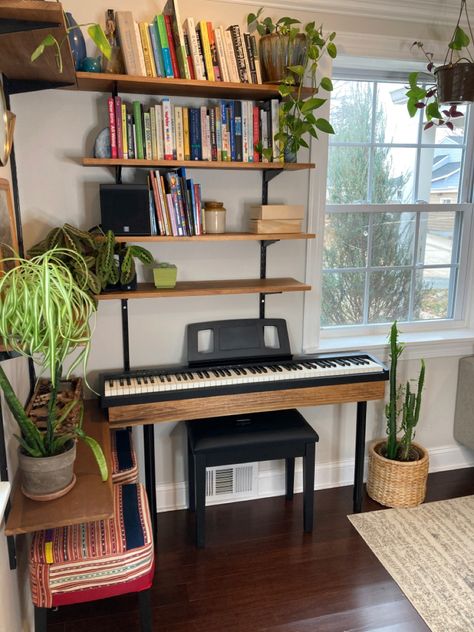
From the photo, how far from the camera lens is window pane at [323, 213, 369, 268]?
274 cm

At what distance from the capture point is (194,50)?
205 centimetres

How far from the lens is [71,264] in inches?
76.5

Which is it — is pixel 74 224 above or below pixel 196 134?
below

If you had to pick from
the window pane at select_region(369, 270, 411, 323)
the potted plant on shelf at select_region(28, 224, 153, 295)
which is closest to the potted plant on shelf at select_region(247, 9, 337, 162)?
the potted plant on shelf at select_region(28, 224, 153, 295)

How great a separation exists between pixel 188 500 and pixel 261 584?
643 mm

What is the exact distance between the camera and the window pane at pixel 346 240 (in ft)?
8.99

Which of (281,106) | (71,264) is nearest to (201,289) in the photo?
(71,264)

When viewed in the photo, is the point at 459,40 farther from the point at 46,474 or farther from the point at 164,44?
the point at 46,474

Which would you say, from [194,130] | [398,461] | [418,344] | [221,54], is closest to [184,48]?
[221,54]

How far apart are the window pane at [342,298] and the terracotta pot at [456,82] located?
936mm

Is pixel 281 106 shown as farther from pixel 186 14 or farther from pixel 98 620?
pixel 98 620

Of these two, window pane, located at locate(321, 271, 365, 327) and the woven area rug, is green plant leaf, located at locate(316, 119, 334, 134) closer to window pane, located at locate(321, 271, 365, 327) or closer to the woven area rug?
window pane, located at locate(321, 271, 365, 327)

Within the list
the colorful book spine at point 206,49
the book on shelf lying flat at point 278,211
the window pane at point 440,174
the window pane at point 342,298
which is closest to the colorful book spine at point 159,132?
the colorful book spine at point 206,49

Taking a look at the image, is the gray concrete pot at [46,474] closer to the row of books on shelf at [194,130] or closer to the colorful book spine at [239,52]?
the row of books on shelf at [194,130]
